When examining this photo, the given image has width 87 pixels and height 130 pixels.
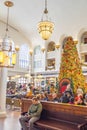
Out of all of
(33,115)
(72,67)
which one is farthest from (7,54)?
(33,115)

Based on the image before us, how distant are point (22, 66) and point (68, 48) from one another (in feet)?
37.5

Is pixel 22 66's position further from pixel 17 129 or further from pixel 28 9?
pixel 17 129

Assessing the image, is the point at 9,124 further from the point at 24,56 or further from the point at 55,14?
the point at 24,56

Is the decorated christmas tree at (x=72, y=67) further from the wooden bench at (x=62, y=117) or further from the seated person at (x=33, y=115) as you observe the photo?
the seated person at (x=33, y=115)

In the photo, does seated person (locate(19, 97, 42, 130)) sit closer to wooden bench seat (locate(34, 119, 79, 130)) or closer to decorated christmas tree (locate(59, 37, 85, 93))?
wooden bench seat (locate(34, 119, 79, 130))

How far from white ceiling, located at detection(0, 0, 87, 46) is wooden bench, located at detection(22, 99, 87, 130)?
27.8 ft

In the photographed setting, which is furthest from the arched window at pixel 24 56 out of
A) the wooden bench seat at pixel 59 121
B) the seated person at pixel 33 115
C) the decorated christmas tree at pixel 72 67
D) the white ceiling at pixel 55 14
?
the wooden bench seat at pixel 59 121

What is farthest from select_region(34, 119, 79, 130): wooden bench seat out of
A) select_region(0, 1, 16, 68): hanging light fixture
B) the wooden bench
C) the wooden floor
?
select_region(0, 1, 16, 68): hanging light fixture

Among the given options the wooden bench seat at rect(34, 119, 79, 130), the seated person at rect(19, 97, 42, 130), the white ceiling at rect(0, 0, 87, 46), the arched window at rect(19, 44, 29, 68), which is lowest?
the wooden bench seat at rect(34, 119, 79, 130)

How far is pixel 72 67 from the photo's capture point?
26.9 ft

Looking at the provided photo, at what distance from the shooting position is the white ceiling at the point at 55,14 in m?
12.5

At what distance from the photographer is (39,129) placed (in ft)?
16.6

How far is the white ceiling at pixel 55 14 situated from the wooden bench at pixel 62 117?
847 cm

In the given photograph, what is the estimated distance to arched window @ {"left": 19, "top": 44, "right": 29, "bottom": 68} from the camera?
19248 millimetres
